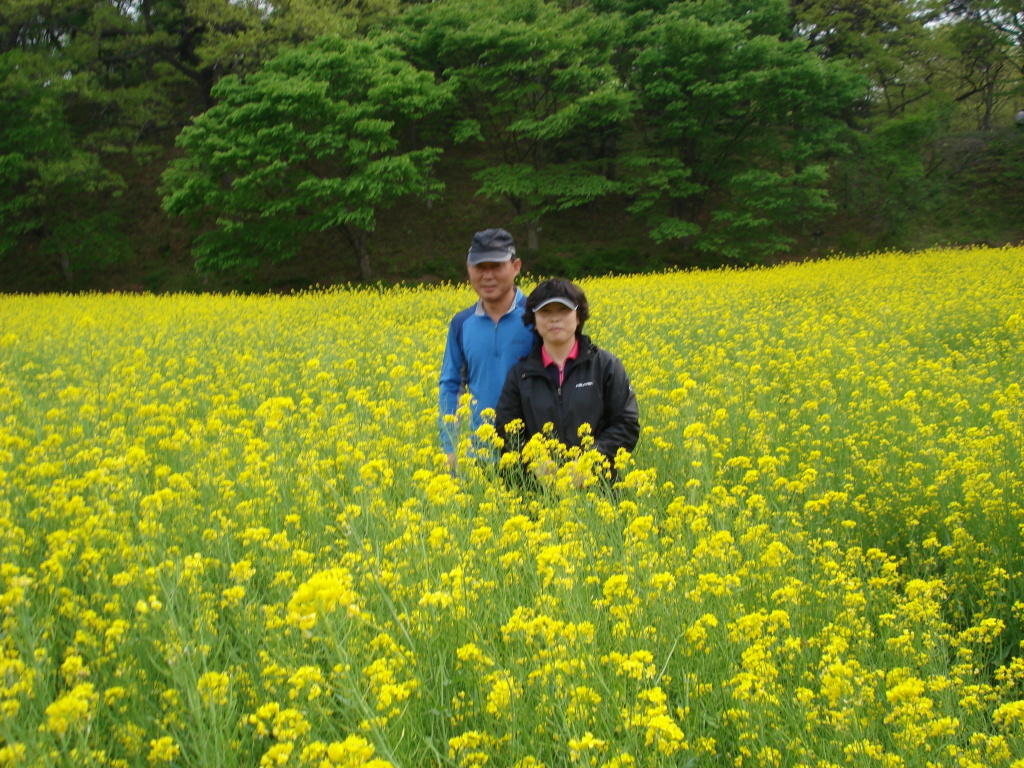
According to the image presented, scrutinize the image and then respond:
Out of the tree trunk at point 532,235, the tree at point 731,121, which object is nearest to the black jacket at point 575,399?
the tree at point 731,121

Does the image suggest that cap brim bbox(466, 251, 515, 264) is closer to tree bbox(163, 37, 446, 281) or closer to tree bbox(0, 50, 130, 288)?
tree bbox(163, 37, 446, 281)

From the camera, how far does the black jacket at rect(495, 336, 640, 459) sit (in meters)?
3.42

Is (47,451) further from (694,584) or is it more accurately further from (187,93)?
(187,93)

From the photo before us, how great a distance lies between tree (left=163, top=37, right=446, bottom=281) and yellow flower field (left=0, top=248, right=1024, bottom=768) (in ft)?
50.9

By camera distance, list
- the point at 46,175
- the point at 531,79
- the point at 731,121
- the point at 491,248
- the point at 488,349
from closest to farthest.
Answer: the point at 491,248 → the point at 488,349 → the point at 46,175 → the point at 531,79 → the point at 731,121

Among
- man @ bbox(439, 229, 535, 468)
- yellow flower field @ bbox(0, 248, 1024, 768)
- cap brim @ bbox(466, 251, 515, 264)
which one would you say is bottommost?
yellow flower field @ bbox(0, 248, 1024, 768)

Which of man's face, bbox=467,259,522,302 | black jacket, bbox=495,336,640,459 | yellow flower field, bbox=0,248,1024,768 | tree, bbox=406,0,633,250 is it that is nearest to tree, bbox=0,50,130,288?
tree, bbox=406,0,633,250

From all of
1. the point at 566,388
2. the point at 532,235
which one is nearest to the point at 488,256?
the point at 566,388

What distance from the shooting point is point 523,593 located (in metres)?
2.31

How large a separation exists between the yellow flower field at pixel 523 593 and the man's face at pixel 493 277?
825 millimetres

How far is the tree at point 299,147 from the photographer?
19312 mm

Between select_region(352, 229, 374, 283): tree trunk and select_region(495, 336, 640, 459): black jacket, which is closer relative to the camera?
select_region(495, 336, 640, 459): black jacket

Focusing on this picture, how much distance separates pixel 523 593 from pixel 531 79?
22.8 metres

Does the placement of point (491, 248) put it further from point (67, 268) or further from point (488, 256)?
point (67, 268)
